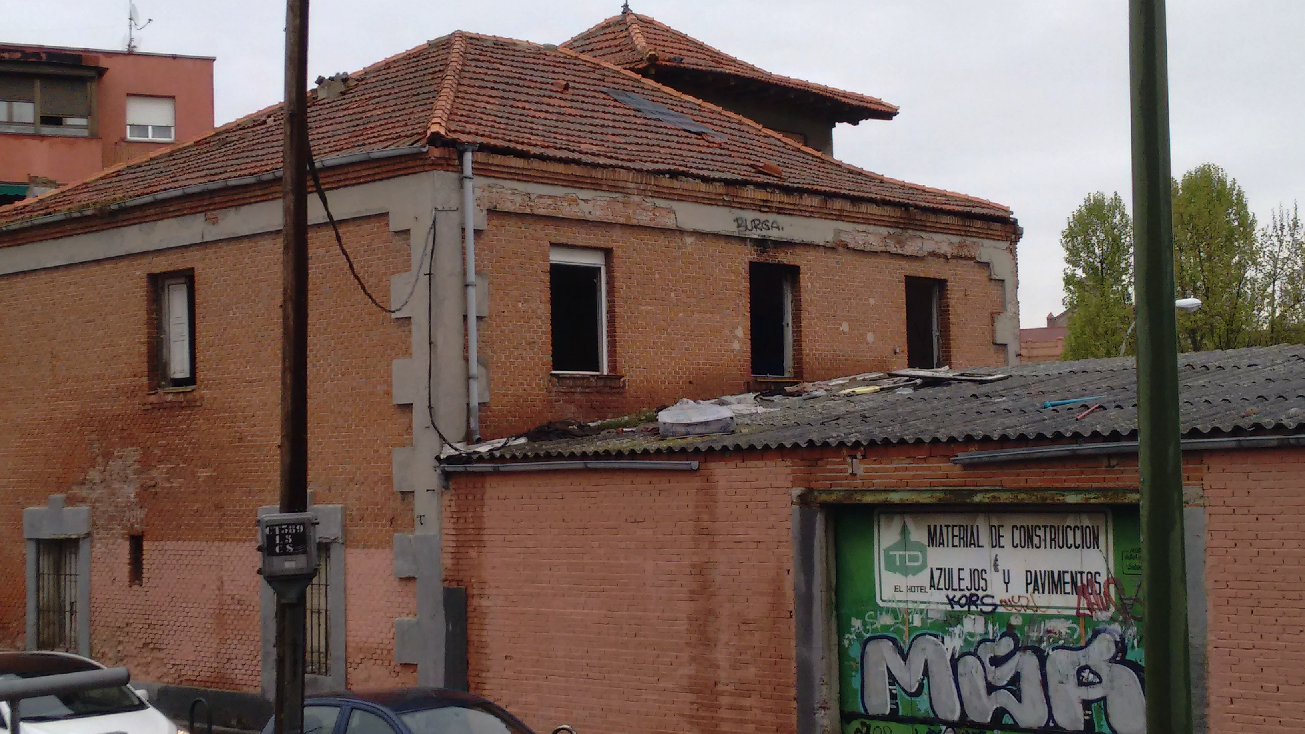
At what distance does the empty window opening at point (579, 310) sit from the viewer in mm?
17469

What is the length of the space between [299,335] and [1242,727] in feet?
25.5

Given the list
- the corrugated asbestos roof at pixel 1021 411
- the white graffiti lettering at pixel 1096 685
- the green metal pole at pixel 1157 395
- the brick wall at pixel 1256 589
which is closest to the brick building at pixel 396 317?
the corrugated asbestos roof at pixel 1021 411

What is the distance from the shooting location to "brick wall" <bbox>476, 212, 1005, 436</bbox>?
1658 centimetres

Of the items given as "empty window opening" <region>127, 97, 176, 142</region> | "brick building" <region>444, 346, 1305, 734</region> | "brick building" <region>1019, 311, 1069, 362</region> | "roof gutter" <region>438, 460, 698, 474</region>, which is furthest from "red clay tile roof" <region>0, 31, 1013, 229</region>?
"brick building" <region>1019, 311, 1069, 362</region>

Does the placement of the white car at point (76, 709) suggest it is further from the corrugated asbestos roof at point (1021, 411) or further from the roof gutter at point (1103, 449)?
the roof gutter at point (1103, 449)

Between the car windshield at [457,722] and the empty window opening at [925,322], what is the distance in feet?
40.8

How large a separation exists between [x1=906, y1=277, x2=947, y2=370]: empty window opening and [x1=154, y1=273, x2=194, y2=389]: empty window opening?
33.9 feet

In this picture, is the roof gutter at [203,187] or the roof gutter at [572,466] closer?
the roof gutter at [572,466]

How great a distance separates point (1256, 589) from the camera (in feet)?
34.2

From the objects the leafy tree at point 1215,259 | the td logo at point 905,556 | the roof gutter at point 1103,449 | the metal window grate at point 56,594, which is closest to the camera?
the roof gutter at point 1103,449

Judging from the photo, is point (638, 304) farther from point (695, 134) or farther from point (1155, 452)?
point (1155, 452)

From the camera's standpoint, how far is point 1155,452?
6559mm

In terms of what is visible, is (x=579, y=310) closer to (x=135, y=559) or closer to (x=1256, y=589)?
(x=135, y=559)

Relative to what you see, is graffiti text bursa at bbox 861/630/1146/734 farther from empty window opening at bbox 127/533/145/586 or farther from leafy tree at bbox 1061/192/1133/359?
leafy tree at bbox 1061/192/1133/359
